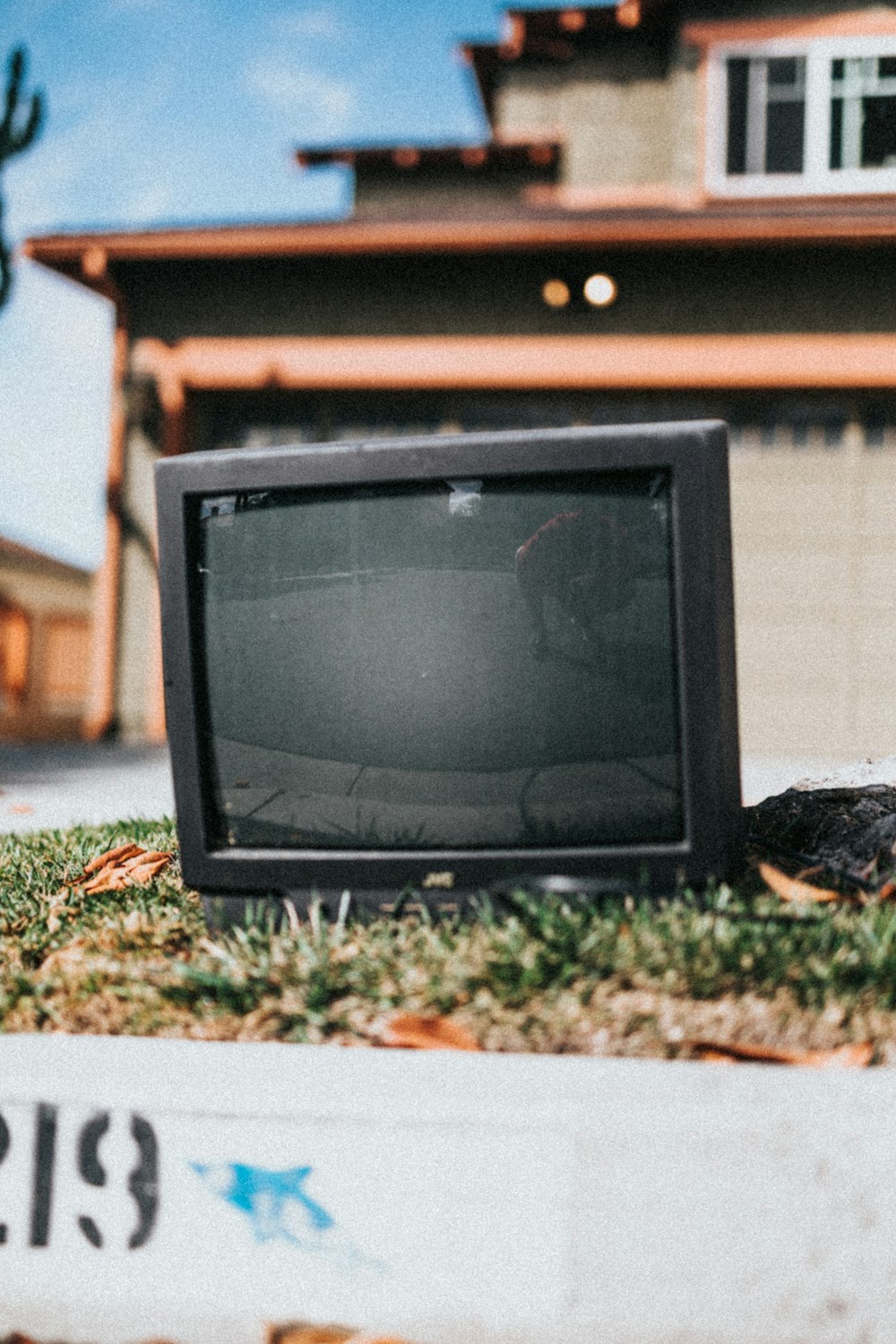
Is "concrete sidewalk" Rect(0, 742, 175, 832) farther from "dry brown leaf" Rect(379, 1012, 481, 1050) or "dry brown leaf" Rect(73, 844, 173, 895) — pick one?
"dry brown leaf" Rect(379, 1012, 481, 1050)

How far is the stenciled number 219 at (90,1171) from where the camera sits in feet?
4.74

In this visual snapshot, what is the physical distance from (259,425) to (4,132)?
9.73 feet

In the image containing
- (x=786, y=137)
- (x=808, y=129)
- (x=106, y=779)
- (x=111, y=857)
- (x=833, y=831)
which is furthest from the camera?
(x=786, y=137)

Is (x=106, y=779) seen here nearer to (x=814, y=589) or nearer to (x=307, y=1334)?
(x=307, y=1334)

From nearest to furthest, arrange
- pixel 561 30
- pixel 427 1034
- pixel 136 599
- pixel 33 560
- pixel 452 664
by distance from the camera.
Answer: pixel 427 1034, pixel 452 664, pixel 136 599, pixel 561 30, pixel 33 560

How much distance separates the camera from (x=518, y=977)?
5.34ft

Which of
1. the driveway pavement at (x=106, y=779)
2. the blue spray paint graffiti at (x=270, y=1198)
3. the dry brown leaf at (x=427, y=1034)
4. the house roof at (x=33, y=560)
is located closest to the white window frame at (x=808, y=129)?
the driveway pavement at (x=106, y=779)

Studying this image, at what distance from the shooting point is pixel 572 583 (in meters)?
1.79

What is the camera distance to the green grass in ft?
5.05

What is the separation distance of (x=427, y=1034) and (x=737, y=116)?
893cm

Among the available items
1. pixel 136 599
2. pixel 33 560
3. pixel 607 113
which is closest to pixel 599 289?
pixel 607 113

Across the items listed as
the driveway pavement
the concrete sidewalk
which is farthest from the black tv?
the concrete sidewalk

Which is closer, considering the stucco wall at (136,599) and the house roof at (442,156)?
the stucco wall at (136,599)

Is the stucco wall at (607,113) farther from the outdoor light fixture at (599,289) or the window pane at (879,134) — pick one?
the outdoor light fixture at (599,289)
